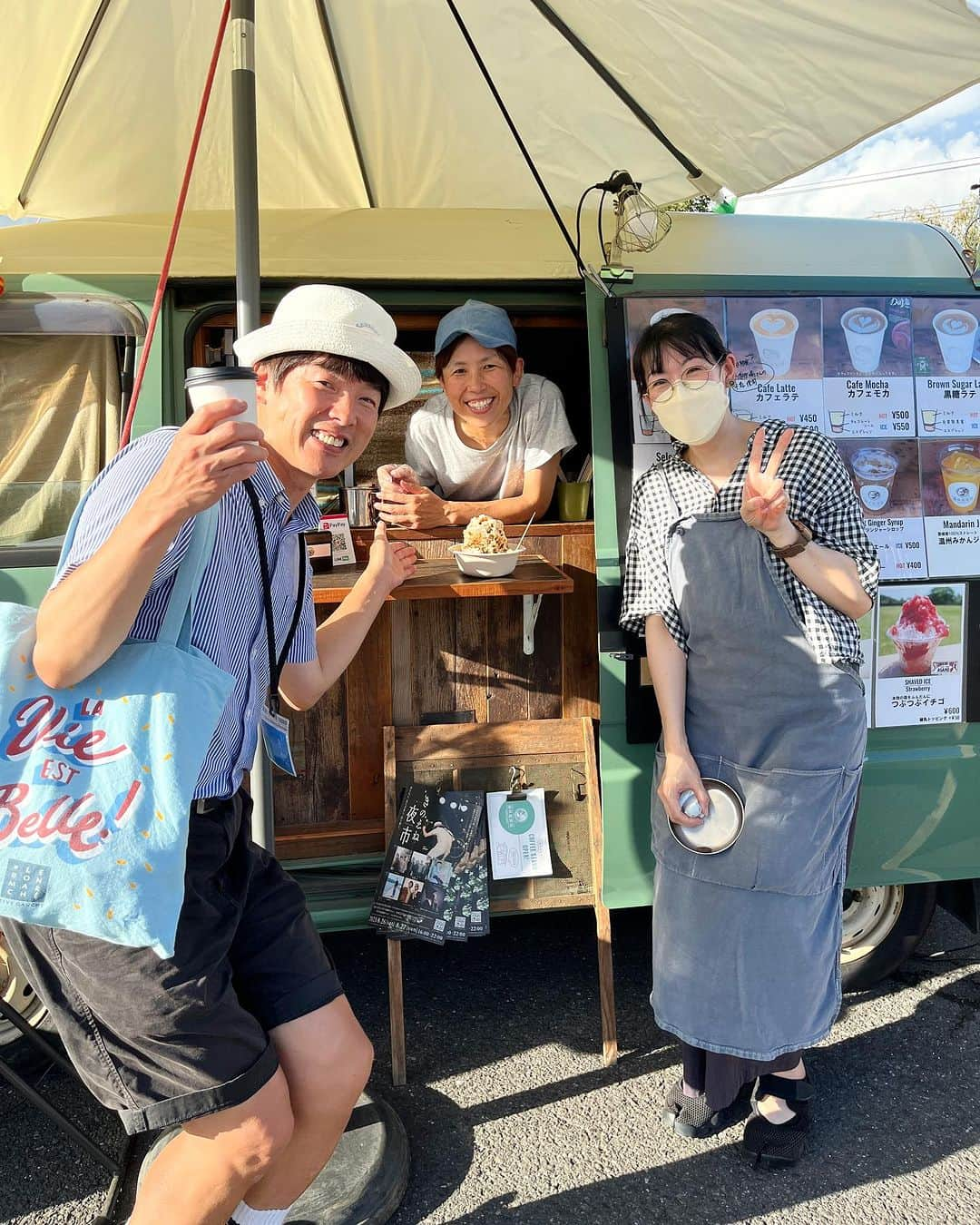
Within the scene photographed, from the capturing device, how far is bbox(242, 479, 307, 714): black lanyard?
1.64 meters

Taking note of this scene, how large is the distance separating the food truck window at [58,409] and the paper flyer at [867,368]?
2.27 meters

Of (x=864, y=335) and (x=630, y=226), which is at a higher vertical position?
(x=630, y=226)

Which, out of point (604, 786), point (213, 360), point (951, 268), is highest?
point (951, 268)

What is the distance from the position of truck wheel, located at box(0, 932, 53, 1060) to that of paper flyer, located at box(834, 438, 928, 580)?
10.0 feet

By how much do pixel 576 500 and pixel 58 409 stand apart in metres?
1.80

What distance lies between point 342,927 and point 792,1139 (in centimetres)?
148

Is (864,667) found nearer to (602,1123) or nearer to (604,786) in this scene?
(604,786)

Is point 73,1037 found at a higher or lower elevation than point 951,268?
lower

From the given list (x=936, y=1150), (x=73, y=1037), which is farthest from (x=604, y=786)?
(x=73, y=1037)

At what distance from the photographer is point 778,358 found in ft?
9.27

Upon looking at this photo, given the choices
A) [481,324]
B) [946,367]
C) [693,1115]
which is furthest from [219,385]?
[946,367]

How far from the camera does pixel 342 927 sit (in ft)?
9.53

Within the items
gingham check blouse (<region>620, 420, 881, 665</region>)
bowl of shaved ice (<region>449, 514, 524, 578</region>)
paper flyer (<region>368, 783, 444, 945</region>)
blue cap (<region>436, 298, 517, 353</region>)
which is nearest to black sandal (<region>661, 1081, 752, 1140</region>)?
paper flyer (<region>368, 783, 444, 945</region>)

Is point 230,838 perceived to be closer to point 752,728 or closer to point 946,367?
point 752,728
